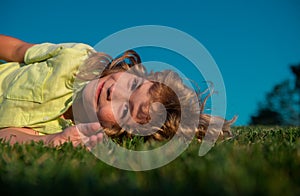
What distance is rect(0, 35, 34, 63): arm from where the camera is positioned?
417 cm

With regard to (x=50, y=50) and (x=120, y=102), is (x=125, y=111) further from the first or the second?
(x=50, y=50)

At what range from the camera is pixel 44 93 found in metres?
3.40

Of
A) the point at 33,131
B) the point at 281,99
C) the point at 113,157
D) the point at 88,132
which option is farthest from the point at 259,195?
the point at 281,99

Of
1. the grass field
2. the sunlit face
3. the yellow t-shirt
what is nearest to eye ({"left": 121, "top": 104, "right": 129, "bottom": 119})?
the sunlit face

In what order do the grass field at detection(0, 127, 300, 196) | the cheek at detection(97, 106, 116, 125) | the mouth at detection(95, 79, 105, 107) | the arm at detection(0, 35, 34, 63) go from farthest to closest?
the arm at detection(0, 35, 34, 63), the mouth at detection(95, 79, 105, 107), the cheek at detection(97, 106, 116, 125), the grass field at detection(0, 127, 300, 196)

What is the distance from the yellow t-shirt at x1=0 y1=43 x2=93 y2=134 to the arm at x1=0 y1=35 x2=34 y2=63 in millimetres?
517

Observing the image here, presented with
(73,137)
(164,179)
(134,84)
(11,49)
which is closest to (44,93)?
(134,84)

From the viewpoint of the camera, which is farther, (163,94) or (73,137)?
(163,94)

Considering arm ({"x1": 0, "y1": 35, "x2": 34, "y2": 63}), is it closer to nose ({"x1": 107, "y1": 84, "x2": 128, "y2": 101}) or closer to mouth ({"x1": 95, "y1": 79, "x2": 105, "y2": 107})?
mouth ({"x1": 95, "y1": 79, "x2": 105, "y2": 107})

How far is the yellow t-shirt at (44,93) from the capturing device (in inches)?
131

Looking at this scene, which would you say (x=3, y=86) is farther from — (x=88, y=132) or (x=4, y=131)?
(x=88, y=132)

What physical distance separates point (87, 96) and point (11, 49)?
5.23 ft

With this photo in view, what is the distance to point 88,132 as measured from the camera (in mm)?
2680

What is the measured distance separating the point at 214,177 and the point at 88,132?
5.78 feet
